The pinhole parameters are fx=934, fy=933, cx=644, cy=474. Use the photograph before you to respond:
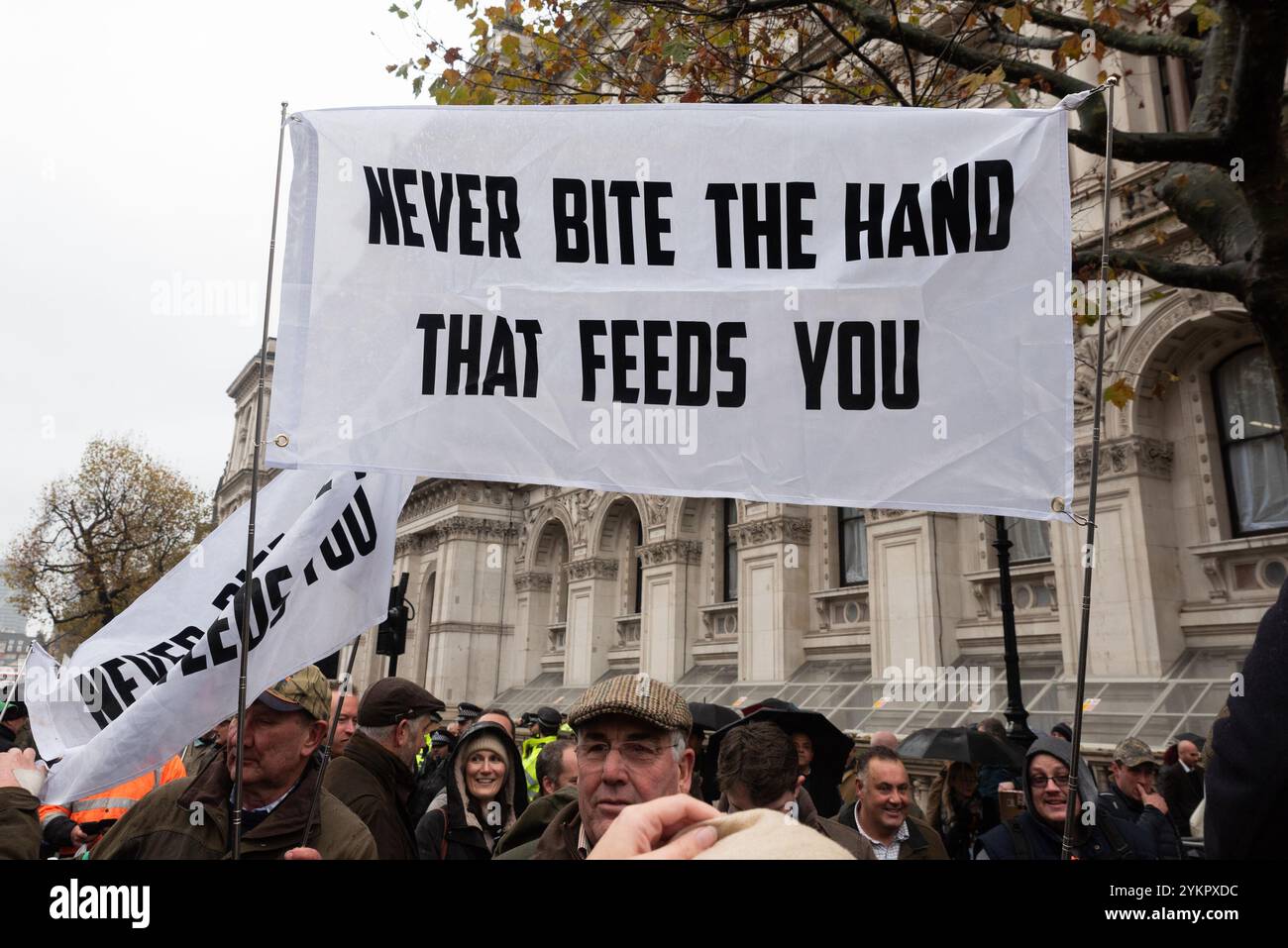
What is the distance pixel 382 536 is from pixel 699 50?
6089 millimetres

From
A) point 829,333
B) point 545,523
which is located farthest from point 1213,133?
point 545,523

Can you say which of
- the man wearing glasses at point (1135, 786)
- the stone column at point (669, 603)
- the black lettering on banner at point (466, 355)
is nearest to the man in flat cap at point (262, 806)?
the black lettering on banner at point (466, 355)

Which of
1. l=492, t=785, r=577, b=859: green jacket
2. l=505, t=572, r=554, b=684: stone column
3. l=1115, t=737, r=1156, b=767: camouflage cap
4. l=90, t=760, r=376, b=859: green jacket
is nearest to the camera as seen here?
l=90, t=760, r=376, b=859: green jacket

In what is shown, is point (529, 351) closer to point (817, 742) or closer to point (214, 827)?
point (214, 827)

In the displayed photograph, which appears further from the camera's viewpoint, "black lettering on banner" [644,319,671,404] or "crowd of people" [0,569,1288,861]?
"black lettering on banner" [644,319,671,404]

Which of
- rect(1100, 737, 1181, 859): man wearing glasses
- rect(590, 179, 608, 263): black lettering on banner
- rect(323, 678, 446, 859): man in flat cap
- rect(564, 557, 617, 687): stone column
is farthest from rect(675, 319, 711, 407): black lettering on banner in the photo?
rect(564, 557, 617, 687): stone column

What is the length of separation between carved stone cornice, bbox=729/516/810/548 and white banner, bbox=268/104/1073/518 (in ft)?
55.0

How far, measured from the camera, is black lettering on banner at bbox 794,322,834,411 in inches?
139

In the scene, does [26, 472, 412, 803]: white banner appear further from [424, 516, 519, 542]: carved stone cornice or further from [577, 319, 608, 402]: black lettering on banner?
[424, 516, 519, 542]: carved stone cornice

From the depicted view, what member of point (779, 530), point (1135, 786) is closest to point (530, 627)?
point (779, 530)

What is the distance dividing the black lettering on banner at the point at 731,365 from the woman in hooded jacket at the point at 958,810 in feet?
18.3

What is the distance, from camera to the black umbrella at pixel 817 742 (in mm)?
6152

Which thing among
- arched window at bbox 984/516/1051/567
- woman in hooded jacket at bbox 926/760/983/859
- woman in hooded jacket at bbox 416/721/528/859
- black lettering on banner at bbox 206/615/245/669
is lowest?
woman in hooded jacket at bbox 926/760/983/859
